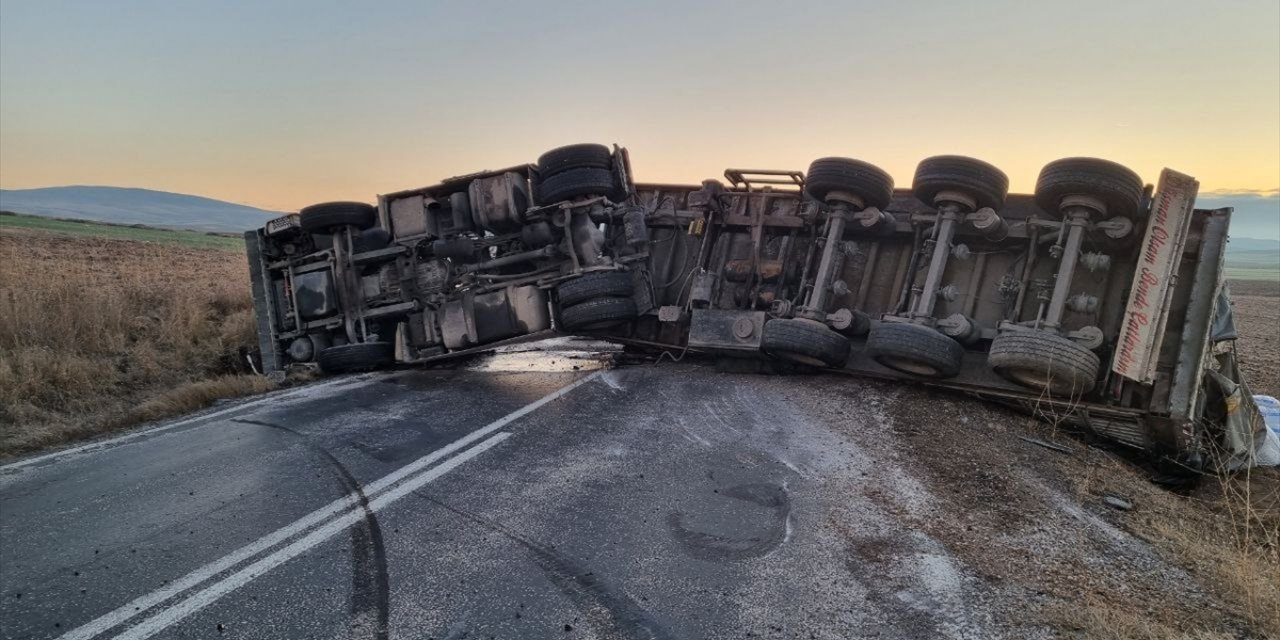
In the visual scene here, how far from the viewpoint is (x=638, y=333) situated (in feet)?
26.5

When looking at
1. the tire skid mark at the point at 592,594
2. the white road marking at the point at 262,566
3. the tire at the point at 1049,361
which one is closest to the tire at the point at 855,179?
the tire at the point at 1049,361

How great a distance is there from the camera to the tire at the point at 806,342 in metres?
6.05

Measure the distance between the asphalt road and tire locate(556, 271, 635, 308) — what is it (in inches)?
82.4

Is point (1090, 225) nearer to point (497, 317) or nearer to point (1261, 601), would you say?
point (1261, 601)

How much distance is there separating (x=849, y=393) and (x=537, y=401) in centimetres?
281

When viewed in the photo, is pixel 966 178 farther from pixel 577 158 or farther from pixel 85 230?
pixel 85 230

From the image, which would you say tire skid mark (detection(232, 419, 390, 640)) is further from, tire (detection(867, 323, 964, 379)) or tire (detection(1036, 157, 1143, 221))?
tire (detection(1036, 157, 1143, 221))

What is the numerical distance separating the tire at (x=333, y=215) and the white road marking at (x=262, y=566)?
16.5ft

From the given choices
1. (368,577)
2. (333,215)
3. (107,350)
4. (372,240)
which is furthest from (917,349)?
(107,350)

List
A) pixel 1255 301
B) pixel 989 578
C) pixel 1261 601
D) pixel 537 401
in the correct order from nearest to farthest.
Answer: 1. pixel 1261 601
2. pixel 989 578
3. pixel 537 401
4. pixel 1255 301

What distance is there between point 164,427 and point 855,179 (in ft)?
21.5

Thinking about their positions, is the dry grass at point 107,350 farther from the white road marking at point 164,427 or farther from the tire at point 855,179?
the tire at point 855,179

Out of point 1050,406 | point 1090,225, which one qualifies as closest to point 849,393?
point 1050,406

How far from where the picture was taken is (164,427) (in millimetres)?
5457
